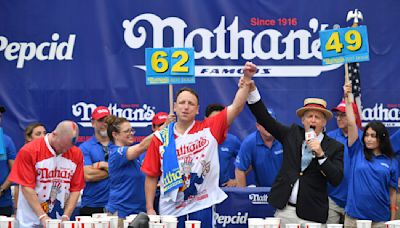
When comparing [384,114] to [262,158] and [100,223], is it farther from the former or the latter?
[100,223]

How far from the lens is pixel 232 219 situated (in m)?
7.89

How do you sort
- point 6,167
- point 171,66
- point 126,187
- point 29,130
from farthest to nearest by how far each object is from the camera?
point 29,130, point 6,167, point 126,187, point 171,66

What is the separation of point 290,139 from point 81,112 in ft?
11.9

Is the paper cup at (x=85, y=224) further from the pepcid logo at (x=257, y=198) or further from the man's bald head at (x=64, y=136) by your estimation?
the pepcid logo at (x=257, y=198)

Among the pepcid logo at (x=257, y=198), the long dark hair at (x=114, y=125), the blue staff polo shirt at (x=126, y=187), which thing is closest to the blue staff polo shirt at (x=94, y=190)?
the long dark hair at (x=114, y=125)

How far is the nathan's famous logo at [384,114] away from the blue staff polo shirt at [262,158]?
1777mm

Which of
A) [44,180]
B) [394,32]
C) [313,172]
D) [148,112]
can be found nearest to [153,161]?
[44,180]

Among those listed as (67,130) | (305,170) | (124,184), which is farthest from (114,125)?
(305,170)

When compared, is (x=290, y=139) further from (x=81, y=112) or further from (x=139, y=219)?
(x=81, y=112)

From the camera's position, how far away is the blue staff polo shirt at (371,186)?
300 inches

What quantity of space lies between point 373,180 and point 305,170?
4.30 ft

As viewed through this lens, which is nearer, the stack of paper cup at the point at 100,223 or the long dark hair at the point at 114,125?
the stack of paper cup at the point at 100,223

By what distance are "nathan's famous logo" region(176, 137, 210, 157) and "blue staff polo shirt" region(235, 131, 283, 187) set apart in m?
2.21

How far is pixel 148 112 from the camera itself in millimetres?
9688
